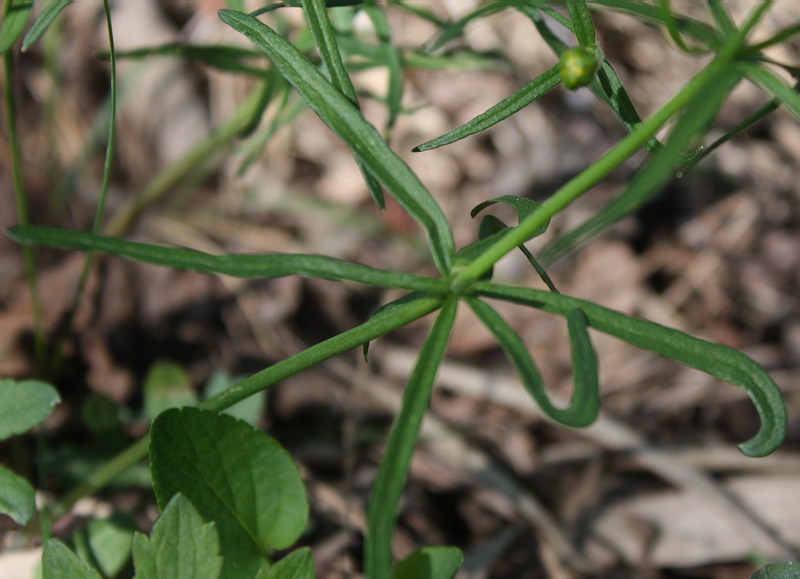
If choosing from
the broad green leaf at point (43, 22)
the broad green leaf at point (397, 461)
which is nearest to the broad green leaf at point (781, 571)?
the broad green leaf at point (397, 461)

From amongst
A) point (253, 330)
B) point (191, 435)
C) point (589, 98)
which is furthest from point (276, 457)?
point (589, 98)

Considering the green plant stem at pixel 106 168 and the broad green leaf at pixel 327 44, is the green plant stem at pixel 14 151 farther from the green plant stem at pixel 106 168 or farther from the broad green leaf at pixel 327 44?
the broad green leaf at pixel 327 44

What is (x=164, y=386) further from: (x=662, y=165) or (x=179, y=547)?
(x=662, y=165)

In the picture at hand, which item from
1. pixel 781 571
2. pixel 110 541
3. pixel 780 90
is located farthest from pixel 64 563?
pixel 780 90

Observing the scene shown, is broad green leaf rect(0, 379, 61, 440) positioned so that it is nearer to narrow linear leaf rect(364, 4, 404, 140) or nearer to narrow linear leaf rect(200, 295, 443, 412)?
narrow linear leaf rect(200, 295, 443, 412)

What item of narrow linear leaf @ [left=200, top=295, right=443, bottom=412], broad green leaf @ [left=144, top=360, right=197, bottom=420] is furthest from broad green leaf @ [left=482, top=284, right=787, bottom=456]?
broad green leaf @ [left=144, top=360, right=197, bottom=420]
